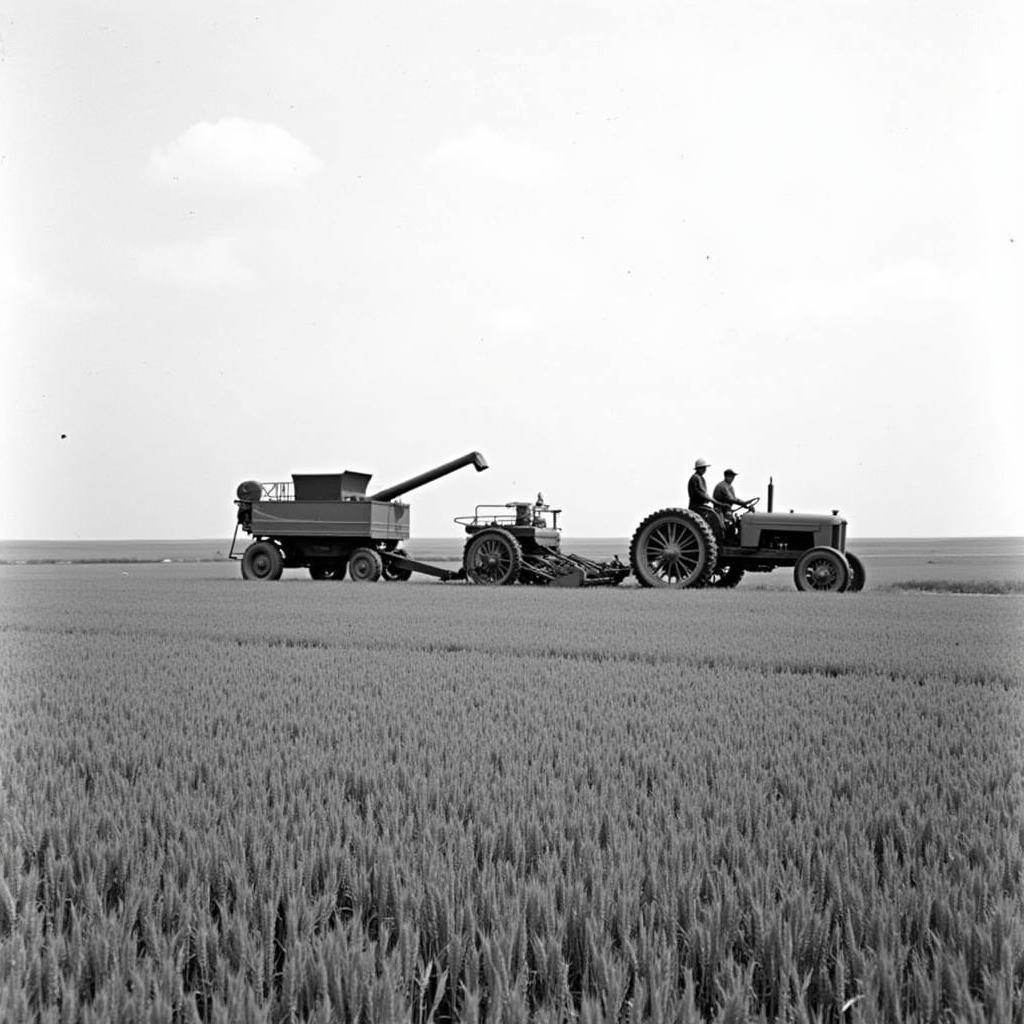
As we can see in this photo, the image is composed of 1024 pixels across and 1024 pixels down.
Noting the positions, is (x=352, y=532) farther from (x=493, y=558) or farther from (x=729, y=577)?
(x=729, y=577)

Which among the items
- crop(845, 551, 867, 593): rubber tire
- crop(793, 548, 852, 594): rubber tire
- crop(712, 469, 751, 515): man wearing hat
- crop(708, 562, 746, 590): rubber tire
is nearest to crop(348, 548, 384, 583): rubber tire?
crop(708, 562, 746, 590): rubber tire

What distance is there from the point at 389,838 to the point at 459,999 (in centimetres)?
100

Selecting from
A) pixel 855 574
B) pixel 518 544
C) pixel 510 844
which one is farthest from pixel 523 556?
pixel 510 844

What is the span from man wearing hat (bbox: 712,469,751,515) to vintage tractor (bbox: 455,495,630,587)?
101 inches

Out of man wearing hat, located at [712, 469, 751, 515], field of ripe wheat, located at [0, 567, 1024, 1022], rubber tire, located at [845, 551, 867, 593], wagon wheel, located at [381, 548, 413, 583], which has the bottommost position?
field of ripe wheat, located at [0, 567, 1024, 1022]

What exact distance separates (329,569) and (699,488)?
355 inches

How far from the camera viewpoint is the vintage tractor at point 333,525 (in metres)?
20.2

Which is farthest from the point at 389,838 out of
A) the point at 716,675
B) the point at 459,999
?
the point at 716,675

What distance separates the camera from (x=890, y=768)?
13.8 ft

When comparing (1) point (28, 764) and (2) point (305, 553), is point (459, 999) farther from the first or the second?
(2) point (305, 553)

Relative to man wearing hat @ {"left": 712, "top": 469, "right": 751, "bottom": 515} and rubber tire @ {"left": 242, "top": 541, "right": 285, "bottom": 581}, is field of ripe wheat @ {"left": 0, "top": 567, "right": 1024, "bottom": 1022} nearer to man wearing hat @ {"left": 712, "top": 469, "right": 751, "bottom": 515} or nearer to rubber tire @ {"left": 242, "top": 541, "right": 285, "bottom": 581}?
man wearing hat @ {"left": 712, "top": 469, "right": 751, "bottom": 515}

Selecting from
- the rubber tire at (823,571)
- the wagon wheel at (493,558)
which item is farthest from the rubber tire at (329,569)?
the rubber tire at (823,571)

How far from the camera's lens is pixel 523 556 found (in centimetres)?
1844

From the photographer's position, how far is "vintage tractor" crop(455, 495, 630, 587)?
1781cm
